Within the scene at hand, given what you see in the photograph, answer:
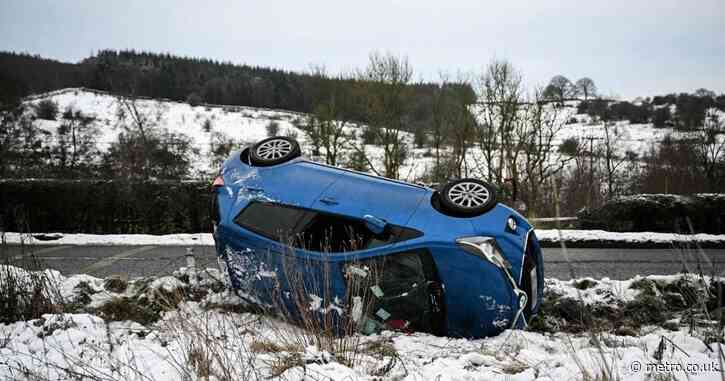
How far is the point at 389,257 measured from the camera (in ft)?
12.0

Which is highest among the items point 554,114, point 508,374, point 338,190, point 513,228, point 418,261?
point 554,114

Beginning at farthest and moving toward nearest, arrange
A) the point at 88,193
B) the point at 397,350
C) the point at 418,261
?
the point at 88,193 → the point at 418,261 → the point at 397,350

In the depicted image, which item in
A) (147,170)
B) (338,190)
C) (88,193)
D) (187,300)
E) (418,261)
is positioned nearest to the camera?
(418,261)

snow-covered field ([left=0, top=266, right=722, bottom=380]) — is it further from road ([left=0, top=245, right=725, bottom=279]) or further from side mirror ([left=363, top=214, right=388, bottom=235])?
road ([left=0, top=245, right=725, bottom=279])

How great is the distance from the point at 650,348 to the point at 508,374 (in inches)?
56.4

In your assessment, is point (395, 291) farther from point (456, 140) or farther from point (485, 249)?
point (456, 140)

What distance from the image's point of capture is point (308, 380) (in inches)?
107

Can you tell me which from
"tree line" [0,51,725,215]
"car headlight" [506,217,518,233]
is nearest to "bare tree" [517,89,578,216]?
"tree line" [0,51,725,215]

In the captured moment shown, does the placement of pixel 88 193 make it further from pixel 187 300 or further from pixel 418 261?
pixel 418 261

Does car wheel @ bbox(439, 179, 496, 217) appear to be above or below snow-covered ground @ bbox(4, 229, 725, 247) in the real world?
above

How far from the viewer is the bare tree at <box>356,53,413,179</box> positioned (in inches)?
1070

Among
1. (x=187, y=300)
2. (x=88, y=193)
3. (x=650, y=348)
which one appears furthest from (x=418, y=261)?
(x=88, y=193)

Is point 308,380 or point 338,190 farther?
point 338,190

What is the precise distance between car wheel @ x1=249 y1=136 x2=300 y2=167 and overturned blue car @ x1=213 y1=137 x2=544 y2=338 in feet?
1.83
